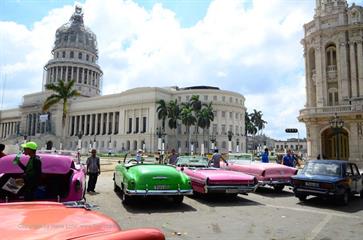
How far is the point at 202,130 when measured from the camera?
9275cm

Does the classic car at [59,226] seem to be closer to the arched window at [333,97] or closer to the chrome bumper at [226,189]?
the chrome bumper at [226,189]

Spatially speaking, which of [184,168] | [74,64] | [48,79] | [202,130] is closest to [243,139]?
[202,130]

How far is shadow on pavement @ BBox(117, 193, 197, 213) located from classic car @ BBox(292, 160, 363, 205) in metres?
4.06

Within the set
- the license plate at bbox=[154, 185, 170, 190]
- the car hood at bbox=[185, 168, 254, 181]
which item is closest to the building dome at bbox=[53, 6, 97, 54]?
the car hood at bbox=[185, 168, 254, 181]

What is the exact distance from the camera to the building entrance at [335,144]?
30.5 meters

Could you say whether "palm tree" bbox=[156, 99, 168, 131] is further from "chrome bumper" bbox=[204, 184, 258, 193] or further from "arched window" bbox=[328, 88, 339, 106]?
"chrome bumper" bbox=[204, 184, 258, 193]

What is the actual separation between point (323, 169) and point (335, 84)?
24532mm

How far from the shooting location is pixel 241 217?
327 inches

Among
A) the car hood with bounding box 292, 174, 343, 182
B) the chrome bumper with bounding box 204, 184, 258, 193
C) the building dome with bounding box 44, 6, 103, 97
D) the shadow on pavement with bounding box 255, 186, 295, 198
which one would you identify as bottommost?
the shadow on pavement with bounding box 255, 186, 295, 198

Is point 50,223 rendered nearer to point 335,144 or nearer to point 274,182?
point 274,182

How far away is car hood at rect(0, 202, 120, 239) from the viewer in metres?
2.00

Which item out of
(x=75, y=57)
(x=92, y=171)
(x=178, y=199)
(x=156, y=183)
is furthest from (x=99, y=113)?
(x=156, y=183)

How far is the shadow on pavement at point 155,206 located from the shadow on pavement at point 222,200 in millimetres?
1004

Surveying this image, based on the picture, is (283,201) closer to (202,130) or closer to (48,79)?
(202,130)
